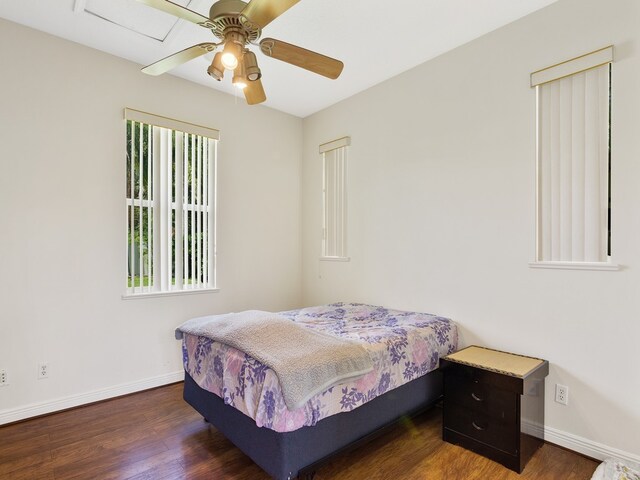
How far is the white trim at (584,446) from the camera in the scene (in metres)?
2.00

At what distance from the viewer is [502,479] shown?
1920mm

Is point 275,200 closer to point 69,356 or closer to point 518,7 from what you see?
point 69,356

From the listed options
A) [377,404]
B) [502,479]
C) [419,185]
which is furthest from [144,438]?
[419,185]

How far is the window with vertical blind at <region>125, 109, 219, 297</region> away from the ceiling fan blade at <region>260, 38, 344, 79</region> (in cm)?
176

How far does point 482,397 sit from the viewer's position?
2.15 m

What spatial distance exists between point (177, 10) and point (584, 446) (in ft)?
10.6

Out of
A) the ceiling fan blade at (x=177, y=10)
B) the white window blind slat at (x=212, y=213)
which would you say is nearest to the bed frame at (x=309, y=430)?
the white window blind slat at (x=212, y=213)

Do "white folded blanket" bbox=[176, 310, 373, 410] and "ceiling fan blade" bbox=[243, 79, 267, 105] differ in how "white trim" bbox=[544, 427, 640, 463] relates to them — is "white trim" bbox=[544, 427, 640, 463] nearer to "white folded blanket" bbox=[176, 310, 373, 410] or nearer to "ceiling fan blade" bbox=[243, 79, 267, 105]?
"white folded blanket" bbox=[176, 310, 373, 410]

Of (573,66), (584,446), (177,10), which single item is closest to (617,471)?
(584,446)

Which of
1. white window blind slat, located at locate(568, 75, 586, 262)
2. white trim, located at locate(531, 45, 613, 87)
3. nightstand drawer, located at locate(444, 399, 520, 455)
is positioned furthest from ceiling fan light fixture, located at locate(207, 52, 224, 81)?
nightstand drawer, located at locate(444, 399, 520, 455)

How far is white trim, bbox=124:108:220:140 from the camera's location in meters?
3.02

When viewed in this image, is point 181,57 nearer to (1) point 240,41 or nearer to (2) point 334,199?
(1) point 240,41

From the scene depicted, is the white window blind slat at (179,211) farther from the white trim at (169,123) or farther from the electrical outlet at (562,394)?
the electrical outlet at (562,394)

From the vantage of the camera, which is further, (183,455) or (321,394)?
(183,455)
